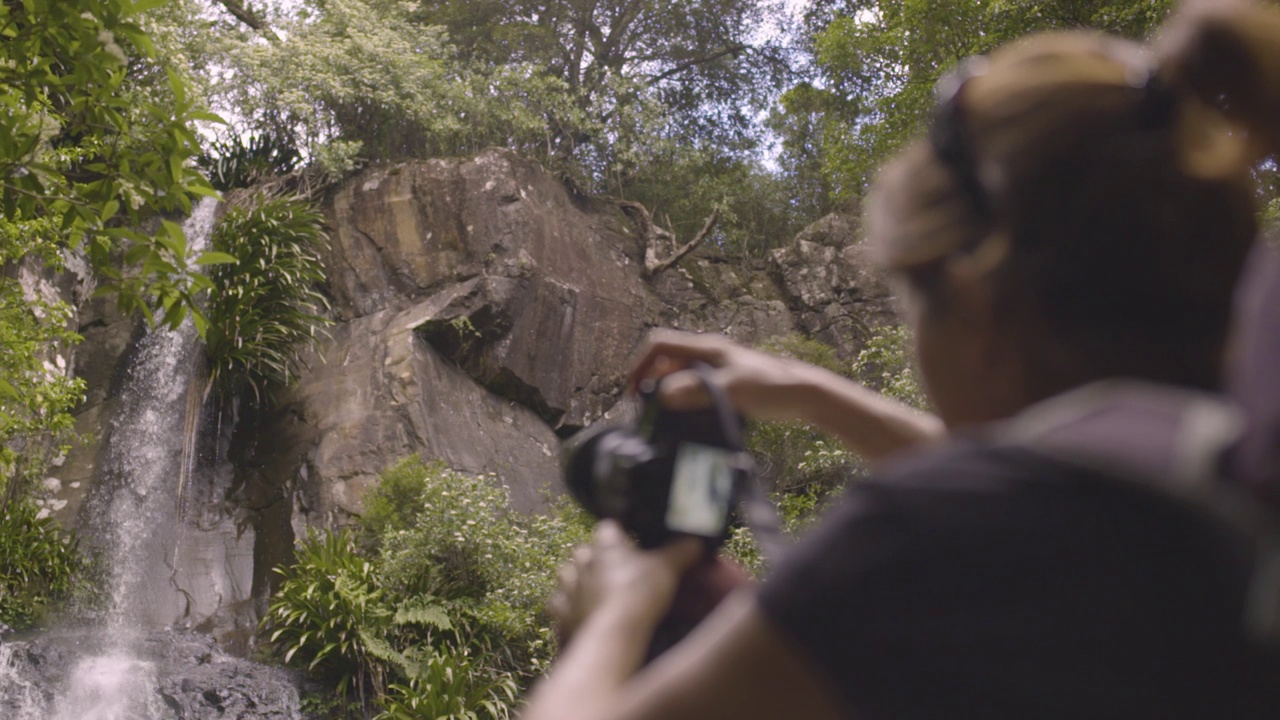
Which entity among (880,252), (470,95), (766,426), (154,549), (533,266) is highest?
(470,95)

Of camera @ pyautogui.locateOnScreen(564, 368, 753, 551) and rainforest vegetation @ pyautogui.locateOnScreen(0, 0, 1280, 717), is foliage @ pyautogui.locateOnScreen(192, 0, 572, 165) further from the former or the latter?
camera @ pyautogui.locateOnScreen(564, 368, 753, 551)

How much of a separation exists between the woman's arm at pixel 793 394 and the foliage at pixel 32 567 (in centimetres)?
931

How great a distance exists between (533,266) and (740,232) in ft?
14.2

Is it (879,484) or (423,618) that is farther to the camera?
(423,618)

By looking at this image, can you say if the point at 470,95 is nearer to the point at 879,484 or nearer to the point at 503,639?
the point at 503,639

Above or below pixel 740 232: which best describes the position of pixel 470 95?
above

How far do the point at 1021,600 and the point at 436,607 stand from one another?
7.91m

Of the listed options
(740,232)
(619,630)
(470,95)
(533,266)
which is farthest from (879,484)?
(740,232)

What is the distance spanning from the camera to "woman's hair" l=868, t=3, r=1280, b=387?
2.41ft

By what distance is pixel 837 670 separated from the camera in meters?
0.63

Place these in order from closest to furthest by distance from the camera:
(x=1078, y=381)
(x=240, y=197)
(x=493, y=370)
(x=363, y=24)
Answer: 1. (x=1078, y=381)
2. (x=493, y=370)
3. (x=240, y=197)
4. (x=363, y=24)

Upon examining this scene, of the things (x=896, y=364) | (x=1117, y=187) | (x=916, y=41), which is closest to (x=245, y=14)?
(x=916, y=41)

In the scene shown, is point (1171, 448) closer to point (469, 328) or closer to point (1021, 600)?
point (1021, 600)

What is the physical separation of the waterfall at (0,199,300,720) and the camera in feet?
24.4
